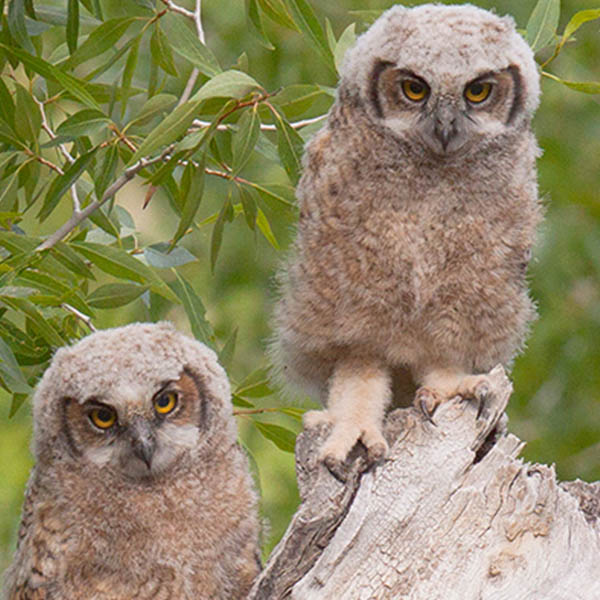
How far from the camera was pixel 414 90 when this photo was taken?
112 inches

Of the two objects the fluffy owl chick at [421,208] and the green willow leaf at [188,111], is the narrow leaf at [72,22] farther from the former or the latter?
the fluffy owl chick at [421,208]

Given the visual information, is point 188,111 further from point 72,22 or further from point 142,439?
point 142,439

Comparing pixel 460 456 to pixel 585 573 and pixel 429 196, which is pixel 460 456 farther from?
pixel 429 196

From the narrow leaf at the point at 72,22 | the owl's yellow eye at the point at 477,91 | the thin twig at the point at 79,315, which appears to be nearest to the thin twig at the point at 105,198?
the thin twig at the point at 79,315

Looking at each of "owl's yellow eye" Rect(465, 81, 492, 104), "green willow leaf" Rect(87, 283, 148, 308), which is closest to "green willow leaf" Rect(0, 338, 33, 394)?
"green willow leaf" Rect(87, 283, 148, 308)

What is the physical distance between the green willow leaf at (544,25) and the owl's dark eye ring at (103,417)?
1339 millimetres

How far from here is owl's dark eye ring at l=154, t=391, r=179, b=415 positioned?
9.11 feet

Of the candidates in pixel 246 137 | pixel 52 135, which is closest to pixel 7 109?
pixel 52 135

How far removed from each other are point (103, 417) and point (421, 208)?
2.82ft

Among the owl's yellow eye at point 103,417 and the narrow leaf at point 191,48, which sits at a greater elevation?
the narrow leaf at point 191,48

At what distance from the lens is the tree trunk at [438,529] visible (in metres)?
2.54

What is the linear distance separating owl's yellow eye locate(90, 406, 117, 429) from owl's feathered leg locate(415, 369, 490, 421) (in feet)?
2.25

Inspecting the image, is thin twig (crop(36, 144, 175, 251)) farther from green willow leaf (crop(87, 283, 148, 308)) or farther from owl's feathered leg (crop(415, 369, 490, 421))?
owl's feathered leg (crop(415, 369, 490, 421))

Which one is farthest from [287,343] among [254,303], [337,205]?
[254,303]
